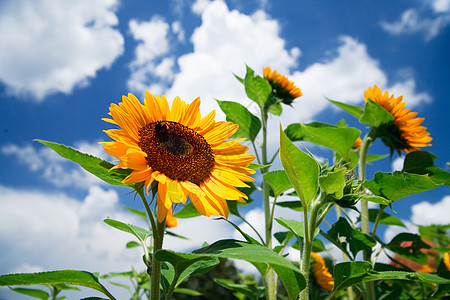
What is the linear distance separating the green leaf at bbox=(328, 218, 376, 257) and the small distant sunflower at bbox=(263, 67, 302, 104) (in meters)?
0.83

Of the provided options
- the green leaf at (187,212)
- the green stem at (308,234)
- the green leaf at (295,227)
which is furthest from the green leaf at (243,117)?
the green stem at (308,234)

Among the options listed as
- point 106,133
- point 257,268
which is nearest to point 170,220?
point 257,268

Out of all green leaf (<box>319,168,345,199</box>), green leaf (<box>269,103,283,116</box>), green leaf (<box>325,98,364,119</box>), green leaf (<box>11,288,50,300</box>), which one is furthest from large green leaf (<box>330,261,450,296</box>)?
green leaf (<box>11,288,50,300</box>)

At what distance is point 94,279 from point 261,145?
1.18 meters

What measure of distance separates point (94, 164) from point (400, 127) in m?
1.47

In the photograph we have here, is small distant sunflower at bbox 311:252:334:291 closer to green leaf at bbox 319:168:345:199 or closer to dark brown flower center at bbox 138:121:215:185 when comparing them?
green leaf at bbox 319:168:345:199

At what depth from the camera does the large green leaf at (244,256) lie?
2.26ft

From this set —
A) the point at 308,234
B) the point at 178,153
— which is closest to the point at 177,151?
the point at 178,153

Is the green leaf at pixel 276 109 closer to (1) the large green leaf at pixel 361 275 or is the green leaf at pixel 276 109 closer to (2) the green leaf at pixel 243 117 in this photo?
(2) the green leaf at pixel 243 117

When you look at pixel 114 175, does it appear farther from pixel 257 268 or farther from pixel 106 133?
pixel 257 268

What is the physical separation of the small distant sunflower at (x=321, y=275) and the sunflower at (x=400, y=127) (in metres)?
0.72

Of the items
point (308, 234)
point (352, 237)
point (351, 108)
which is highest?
point (351, 108)

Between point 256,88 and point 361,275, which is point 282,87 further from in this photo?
point 361,275

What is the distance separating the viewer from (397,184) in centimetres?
128
